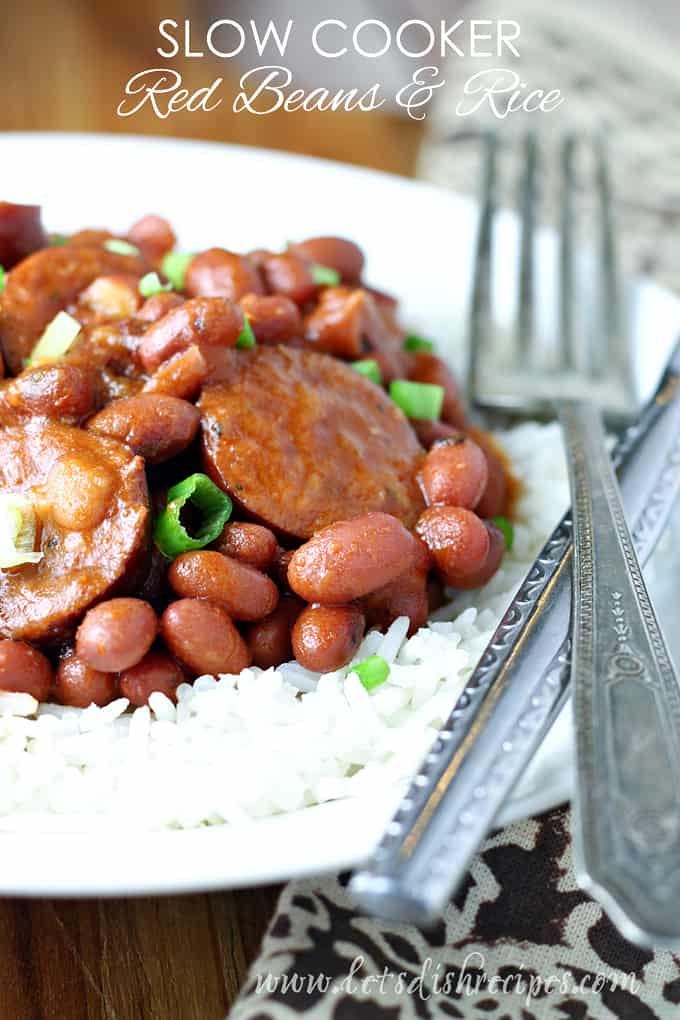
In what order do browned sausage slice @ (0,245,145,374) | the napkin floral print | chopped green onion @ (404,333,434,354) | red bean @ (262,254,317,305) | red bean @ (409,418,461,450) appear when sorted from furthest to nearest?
chopped green onion @ (404,333,434,354)
red bean @ (262,254,317,305)
red bean @ (409,418,461,450)
browned sausage slice @ (0,245,145,374)
the napkin floral print

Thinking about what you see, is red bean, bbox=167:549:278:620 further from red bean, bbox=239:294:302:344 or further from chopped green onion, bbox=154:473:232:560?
red bean, bbox=239:294:302:344

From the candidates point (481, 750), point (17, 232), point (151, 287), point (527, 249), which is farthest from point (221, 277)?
point (481, 750)

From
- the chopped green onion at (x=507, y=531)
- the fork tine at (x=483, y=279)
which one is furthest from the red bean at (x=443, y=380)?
the fork tine at (x=483, y=279)

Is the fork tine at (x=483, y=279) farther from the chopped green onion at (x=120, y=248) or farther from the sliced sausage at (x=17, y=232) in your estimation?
the sliced sausage at (x=17, y=232)

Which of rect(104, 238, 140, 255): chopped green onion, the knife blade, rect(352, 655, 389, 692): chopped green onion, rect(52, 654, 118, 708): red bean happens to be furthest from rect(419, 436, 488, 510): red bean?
rect(104, 238, 140, 255): chopped green onion

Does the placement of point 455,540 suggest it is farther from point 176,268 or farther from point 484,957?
point 176,268

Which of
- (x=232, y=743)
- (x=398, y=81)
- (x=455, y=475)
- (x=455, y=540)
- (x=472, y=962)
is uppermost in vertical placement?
(x=398, y=81)

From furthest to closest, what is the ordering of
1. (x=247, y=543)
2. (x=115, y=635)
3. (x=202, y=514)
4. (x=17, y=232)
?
(x=17, y=232), (x=202, y=514), (x=247, y=543), (x=115, y=635)
